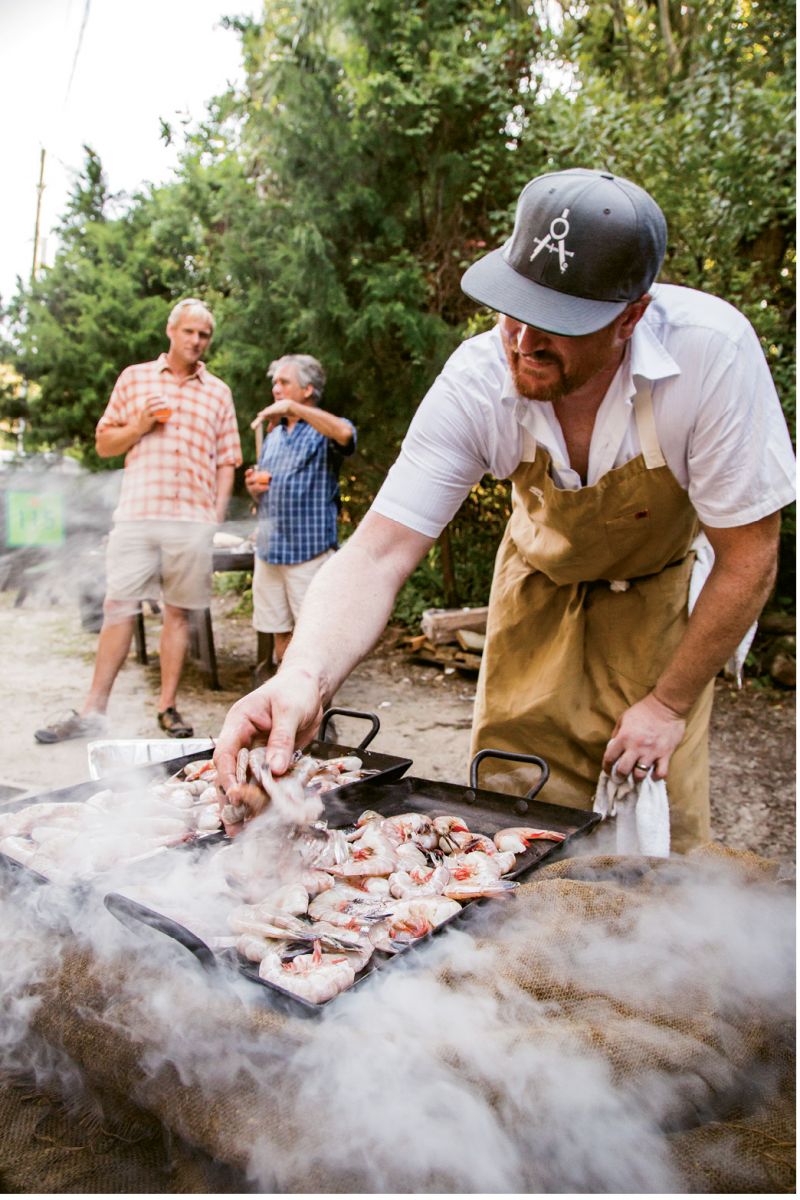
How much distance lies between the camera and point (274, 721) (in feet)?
4.79

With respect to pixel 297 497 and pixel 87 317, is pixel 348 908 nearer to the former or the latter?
pixel 87 317

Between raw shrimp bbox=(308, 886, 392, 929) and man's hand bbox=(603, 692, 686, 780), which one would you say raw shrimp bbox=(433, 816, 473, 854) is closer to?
raw shrimp bbox=(308, 886, 392, 929)

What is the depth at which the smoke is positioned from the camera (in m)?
0.87

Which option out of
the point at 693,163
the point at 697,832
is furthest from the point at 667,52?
the point at 697,832

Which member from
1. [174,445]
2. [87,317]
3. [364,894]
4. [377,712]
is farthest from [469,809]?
[377,712]

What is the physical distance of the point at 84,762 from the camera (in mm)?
3809

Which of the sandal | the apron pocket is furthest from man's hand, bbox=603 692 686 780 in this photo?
the sandal

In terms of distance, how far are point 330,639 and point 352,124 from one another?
5.88 m

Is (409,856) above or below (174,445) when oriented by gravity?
below

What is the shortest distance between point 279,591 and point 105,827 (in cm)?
344

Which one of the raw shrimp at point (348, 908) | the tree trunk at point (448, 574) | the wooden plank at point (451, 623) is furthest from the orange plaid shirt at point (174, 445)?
the tree trunk at point (448, 574)

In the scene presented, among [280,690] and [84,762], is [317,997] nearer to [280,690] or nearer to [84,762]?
[280,690]

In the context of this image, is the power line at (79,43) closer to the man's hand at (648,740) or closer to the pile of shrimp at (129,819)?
the pile of shrimp at (129,819)

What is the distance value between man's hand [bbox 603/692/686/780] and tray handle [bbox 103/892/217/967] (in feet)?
3.67
